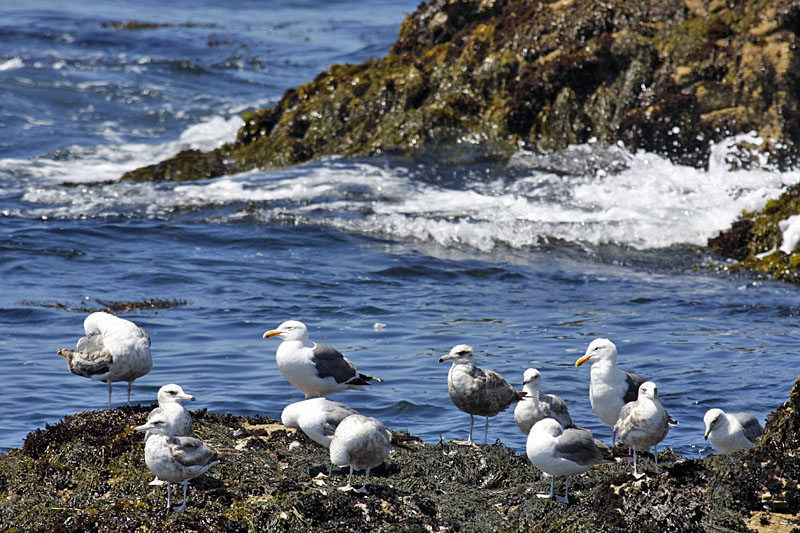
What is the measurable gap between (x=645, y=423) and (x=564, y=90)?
12.4 metres

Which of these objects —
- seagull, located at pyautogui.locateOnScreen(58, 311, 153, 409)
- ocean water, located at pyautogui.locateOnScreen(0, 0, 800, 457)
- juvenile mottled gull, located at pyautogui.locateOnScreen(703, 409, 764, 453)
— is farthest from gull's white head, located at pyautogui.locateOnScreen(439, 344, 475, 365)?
seagull, located at pyautogui.locateOnScreen(58, 311, 153, 409)

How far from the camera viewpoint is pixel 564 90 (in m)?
17.9

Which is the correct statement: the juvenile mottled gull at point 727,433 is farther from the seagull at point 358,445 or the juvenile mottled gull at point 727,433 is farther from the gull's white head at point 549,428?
the seagull at point 358,445

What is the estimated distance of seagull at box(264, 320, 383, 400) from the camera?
26.9ft

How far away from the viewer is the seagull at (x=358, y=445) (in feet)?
20.5

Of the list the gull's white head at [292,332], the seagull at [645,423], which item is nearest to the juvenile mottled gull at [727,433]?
the seagull at [645,423]

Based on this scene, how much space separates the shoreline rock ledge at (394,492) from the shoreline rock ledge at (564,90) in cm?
1170

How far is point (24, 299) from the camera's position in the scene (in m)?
12.8

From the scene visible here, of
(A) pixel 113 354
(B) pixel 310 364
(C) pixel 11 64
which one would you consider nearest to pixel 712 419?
(B) pixel 310 364

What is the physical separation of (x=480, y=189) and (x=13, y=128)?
535 inches

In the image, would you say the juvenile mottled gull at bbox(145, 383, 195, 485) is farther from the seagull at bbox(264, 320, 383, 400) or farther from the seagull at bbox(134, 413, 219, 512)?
the seagull at bbox(264, 320, 383, 400)

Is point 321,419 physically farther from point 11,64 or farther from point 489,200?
point 11,64

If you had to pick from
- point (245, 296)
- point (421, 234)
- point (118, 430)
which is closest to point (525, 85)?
point (421, 234)

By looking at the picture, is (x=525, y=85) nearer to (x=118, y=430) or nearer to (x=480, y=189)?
(x=480, y=189)
